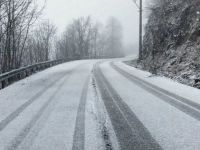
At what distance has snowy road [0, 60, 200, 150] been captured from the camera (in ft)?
24.4

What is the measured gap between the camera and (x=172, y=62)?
2352 cm

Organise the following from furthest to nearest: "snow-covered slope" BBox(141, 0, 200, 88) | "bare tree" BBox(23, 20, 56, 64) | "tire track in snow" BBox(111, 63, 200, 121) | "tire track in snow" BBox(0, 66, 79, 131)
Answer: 1. "bare tree" BBox(23, 20, 56, 64)
2. "snow-covered slope" BBox(141, 0, 200, 88)
3. "tire track in snow" BBox(111, 63, 200, 121)
4. "tire track in snow" BBox(0, 66, 79, 131)

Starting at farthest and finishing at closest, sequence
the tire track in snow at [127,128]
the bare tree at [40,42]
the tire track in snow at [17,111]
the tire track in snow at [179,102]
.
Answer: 1. the bare tree at [40,42]
2. the tire track in snow at [179,102]
3. the tire track in snow at [17,111]
4. the tire track in snow at [127,128]

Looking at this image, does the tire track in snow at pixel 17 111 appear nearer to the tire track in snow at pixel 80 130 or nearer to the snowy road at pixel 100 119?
the snowy road at pixel 100 119

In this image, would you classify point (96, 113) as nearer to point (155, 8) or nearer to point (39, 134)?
point (39, 134)

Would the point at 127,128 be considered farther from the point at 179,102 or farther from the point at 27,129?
the point at 179,102

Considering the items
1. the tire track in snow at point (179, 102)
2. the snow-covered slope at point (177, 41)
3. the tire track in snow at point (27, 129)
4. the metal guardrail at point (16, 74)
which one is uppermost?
the snow-covered slope at point (177, 41)

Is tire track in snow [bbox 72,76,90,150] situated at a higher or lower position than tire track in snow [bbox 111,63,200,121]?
lower

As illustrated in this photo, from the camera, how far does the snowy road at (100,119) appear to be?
743cm

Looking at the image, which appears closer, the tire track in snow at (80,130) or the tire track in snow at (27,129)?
the tire track in snow at (80,130)

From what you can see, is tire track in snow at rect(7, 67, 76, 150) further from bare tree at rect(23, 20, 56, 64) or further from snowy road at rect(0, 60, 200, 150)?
bare tree at rect(23, 20, 56, 64)

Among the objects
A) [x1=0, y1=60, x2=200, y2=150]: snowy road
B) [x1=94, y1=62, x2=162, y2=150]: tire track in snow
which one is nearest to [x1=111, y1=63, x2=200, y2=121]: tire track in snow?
[x1=0, y1=60, x2=200, y2=150]: snowy road

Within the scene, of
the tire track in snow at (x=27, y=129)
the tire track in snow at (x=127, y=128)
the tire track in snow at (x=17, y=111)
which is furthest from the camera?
the tire track in snow at (x=17, y=111)

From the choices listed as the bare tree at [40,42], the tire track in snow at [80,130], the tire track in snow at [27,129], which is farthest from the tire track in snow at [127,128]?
the bare tree at [40,42]
